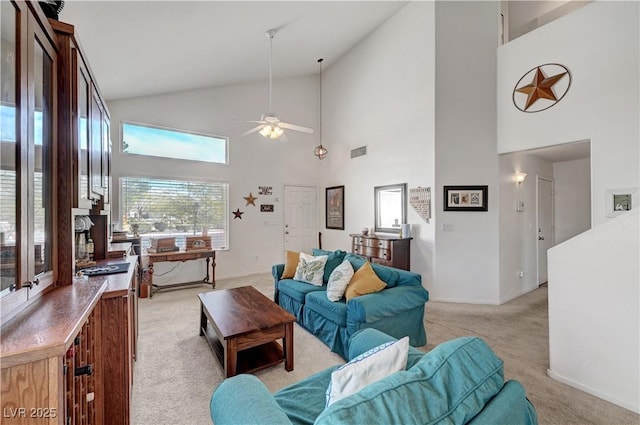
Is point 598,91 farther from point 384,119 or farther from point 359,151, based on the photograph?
point 359,151

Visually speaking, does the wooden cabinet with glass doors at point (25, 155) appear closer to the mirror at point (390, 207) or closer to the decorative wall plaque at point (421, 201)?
the decorative wall plaque at point (421, 201)

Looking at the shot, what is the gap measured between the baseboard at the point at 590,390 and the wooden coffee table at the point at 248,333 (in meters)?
2.17

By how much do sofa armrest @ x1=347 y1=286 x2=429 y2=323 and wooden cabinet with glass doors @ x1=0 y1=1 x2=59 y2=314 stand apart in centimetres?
203

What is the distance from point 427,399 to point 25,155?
5.47 ft

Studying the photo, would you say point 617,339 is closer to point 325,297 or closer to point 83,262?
point 325,297

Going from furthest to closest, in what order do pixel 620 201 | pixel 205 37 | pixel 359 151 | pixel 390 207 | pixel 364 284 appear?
pixel 359 151, pixel 390 207, pixel 205 37, pixel 620 201, pixel 364 284

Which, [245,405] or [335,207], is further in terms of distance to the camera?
[335,207]

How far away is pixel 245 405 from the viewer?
41.6 inches

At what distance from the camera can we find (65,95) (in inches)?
57.9

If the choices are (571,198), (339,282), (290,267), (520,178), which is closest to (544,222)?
(571,198)

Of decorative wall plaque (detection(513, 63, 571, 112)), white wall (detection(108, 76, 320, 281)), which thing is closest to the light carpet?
white wall (detection(108, 76, 320, 281))

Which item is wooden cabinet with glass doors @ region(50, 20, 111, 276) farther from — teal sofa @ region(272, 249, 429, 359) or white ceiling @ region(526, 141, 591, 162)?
white ceiling @ region(526, 141, 591, 162)

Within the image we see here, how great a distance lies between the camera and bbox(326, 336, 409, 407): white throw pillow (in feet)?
3.28

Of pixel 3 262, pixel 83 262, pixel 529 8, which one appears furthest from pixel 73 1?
pixel 529 8
